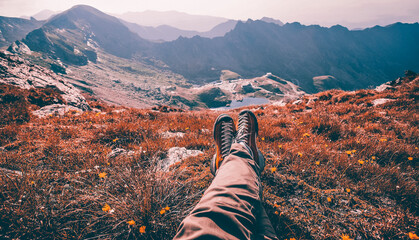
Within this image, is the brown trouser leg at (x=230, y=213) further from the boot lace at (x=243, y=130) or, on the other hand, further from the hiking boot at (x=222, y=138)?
the boot lace at (x=243, y=130)

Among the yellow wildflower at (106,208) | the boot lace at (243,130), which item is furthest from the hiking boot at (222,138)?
the yellow wildflower at (106,208)

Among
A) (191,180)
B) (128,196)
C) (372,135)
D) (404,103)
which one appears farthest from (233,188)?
(404,103)

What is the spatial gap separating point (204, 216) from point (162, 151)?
2.05 meters

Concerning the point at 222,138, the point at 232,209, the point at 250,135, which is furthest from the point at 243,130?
the point at 232,209

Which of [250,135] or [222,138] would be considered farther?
[222,138]

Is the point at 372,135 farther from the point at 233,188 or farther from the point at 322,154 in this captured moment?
the point at 233,188

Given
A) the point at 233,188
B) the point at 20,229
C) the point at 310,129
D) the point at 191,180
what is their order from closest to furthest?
1. the point at 20,229
2. the point at 233,188
3. the point at 191,180
4. the point at 310,129

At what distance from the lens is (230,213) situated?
183 centimetres

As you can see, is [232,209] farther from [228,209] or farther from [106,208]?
[106,208]

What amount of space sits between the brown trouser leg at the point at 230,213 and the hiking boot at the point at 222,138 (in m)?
0.78

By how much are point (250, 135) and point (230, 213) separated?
2180mm

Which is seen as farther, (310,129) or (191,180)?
(310,129)

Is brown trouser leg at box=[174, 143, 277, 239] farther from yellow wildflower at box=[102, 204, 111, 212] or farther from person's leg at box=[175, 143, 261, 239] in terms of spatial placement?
yellow wildflower at box=[102, 204, 111, 212]

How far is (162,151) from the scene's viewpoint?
11.7 ft
